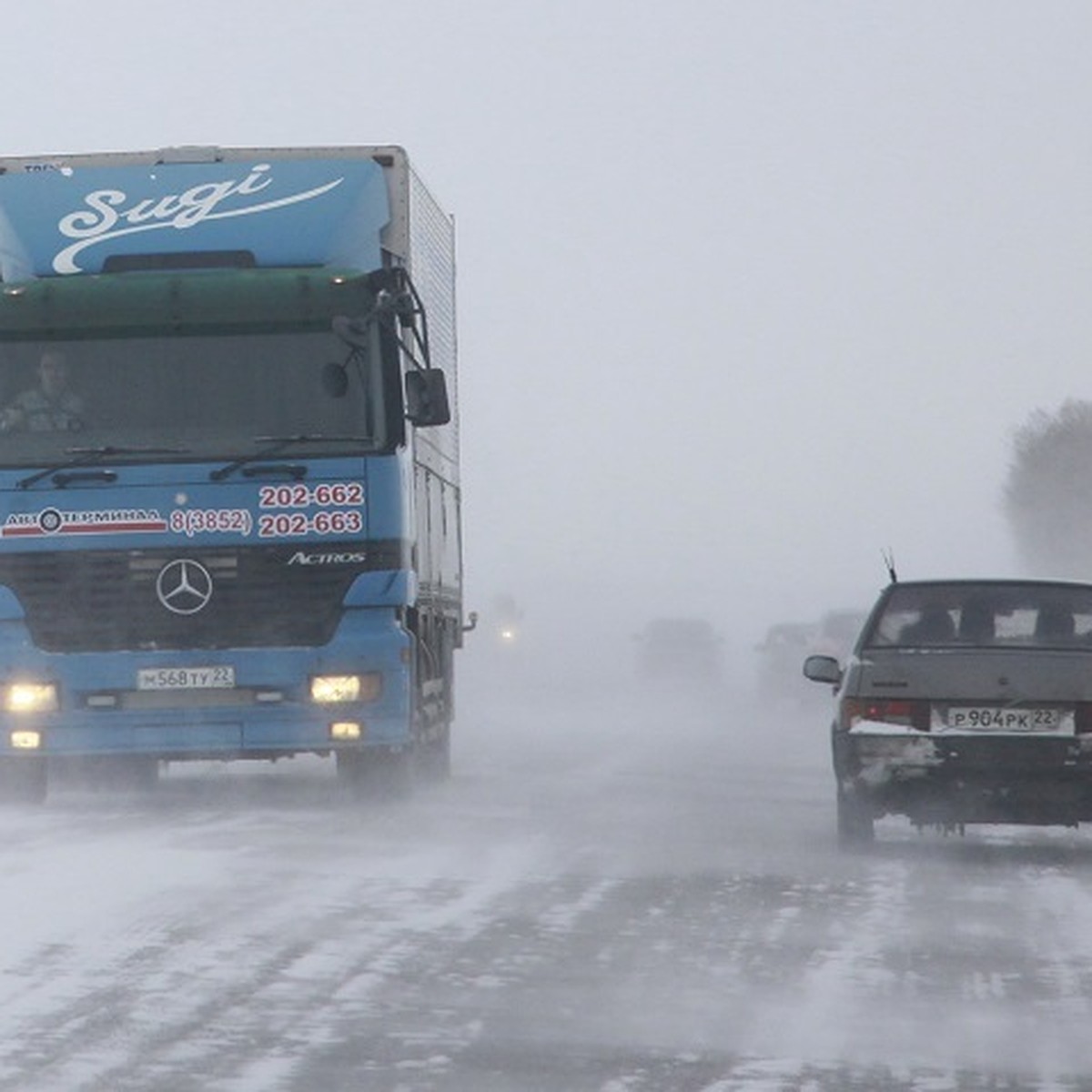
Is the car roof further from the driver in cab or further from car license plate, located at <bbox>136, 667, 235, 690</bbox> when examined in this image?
the driver in cab

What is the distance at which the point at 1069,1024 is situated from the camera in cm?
857

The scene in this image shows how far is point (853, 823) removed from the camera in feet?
51.0

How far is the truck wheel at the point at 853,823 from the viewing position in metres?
15.4

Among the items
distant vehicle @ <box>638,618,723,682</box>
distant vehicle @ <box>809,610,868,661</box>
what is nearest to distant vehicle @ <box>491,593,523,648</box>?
distant vehicle @ <box>638,618,723,682</box>

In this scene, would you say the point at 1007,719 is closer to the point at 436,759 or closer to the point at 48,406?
the point at 48,406

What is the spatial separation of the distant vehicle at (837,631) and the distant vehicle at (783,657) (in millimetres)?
2942

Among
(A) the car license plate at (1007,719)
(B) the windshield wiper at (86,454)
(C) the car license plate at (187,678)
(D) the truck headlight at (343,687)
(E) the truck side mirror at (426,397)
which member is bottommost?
(A) the car license plate at (1007,719)

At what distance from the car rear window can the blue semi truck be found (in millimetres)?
3458

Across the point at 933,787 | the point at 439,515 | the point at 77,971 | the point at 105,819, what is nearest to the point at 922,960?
the point at 77,971

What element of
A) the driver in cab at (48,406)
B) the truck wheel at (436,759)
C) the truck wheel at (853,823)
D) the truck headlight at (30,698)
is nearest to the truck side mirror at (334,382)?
the driver in cab at (48,406)

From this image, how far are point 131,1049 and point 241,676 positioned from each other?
10.7 m

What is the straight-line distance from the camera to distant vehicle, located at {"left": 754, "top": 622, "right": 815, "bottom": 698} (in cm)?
5075

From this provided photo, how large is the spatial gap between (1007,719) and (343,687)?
5055 millimetres

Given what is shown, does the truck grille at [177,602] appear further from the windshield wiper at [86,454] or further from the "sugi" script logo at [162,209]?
the "sugi" script logo at [162,209]
